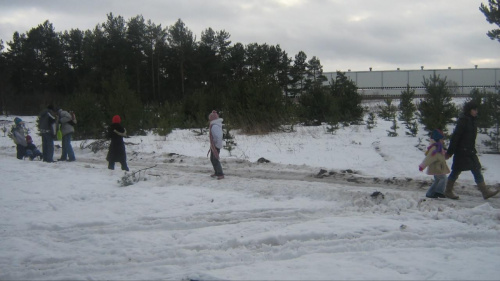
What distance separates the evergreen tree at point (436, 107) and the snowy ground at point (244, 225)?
373cm

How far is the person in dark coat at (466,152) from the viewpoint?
25.6ft

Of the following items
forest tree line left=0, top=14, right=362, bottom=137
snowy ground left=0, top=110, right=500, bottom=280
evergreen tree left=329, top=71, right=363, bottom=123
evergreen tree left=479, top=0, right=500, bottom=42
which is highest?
forest tree line left=0, top=14, right=362, bottom=137

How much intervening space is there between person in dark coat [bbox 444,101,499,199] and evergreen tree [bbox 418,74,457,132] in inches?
289

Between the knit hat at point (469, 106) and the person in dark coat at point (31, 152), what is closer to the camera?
the knit hat at point (469, 106)

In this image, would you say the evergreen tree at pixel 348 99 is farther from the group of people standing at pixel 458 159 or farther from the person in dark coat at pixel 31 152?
the person in dark coat at pixel 31 152

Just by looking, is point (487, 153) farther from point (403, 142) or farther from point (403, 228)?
point (403, 228)

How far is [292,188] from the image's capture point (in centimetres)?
867

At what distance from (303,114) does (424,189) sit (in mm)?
16269

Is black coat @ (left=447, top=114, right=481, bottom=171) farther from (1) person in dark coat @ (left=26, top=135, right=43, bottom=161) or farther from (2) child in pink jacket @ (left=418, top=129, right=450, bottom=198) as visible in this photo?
(1) person in dark coat @ (left=26, top=135, right=43, bottom=161)

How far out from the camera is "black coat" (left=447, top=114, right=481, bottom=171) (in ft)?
25.6

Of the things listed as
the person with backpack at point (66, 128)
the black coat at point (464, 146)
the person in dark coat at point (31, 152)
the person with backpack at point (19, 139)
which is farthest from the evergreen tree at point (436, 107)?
the person with backpack at point (19, 139)

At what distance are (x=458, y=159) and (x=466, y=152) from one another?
0.64ft

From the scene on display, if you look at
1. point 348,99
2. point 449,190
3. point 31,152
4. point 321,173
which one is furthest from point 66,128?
point 348,99

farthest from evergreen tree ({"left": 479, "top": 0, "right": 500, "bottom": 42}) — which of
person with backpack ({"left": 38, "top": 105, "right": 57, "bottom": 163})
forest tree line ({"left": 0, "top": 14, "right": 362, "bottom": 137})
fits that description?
forest tree line ({"left": 0, "top": 14, "right": 362, "bottom": 137})
